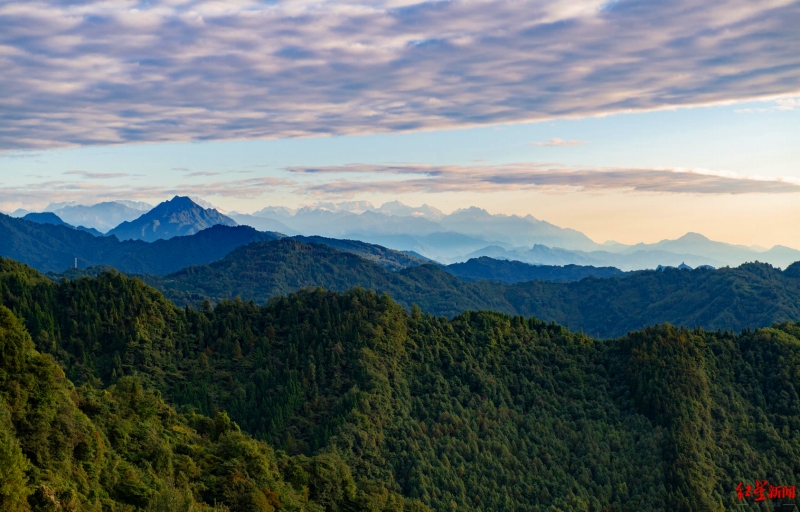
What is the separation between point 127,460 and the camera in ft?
181

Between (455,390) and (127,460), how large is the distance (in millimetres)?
65218

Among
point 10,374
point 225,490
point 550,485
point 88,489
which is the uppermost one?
point 10,374

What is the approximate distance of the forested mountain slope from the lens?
43.1 meters

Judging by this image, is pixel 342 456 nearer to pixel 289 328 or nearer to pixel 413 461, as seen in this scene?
pixel 413 461

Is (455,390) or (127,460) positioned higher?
(127,460)

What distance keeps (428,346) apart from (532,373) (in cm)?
1805

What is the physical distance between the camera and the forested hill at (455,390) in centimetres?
9531

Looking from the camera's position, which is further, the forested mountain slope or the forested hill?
the forested hill

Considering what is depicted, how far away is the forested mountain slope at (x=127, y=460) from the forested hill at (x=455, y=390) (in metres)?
2.01

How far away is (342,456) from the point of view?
3568 inches

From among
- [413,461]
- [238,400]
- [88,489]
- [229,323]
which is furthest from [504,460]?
[88,489]

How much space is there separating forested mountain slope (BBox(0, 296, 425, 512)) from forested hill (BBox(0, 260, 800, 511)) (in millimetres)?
2012

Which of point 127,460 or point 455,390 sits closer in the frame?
point 127,460

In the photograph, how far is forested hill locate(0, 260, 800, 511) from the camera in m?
95.3
